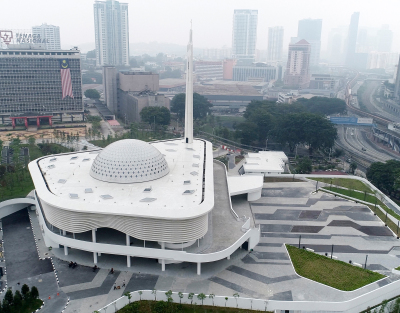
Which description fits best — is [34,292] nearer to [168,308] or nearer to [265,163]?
[168,308]

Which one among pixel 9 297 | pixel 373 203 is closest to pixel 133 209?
pixel 9 297

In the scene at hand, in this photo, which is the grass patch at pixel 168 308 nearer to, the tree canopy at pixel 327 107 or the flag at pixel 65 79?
the flag at pixel 65 79

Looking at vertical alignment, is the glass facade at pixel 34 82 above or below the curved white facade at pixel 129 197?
above

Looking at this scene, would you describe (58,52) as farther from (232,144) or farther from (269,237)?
(269,237)

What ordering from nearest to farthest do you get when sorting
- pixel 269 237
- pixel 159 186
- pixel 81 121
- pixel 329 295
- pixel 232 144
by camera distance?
pixel 329 295, pixel 159 186, pixel 269 237, pixel 232 144, pixel 81 121

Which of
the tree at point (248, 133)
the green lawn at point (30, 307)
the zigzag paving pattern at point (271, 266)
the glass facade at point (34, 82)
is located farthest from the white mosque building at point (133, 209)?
the glass facade at point (34, 82)

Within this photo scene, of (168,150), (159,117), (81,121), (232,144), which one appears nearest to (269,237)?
(168,150)

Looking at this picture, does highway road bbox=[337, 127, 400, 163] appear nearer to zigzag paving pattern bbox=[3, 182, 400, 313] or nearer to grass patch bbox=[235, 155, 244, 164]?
grass patch bbox=[235, 155, 244, 164]
